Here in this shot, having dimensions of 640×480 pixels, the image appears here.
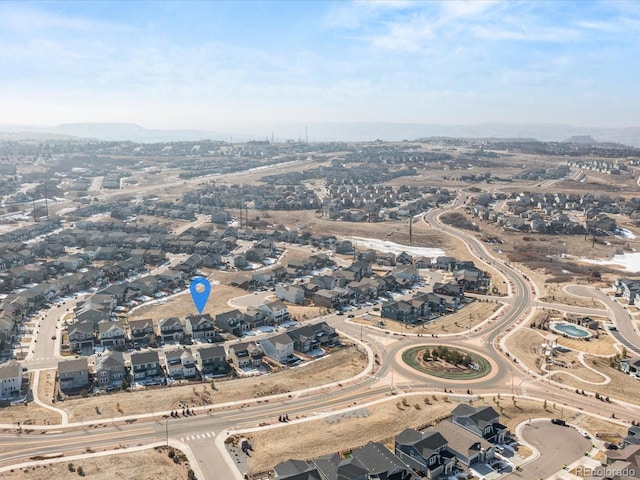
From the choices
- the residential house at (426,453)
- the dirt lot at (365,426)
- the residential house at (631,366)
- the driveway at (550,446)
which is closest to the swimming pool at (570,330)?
the residential house at (631,366)

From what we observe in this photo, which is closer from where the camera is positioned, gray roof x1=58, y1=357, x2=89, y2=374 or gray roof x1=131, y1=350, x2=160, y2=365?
gray roof x1=58, y1=357, x2=89, y2=374

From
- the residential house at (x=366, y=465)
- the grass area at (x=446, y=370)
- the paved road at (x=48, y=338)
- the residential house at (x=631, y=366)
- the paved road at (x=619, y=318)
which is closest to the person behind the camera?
the residential house at (x=366, y=465)

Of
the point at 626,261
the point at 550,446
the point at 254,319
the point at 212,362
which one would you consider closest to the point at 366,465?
the point at 550,446

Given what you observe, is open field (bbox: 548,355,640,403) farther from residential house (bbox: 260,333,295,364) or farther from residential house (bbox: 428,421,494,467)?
residential house (bbox: 260,333,295,364)

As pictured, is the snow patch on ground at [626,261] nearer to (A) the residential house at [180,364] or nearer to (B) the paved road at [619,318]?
(B) the paved road at [619,318]

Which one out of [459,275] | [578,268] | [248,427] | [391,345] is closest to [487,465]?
[248,427]

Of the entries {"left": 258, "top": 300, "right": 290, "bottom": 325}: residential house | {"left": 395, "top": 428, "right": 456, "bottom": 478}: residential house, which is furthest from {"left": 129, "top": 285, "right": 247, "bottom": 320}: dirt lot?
{"left": 395, "top": 428, "right": 456, "bottom": 478}: residential house
